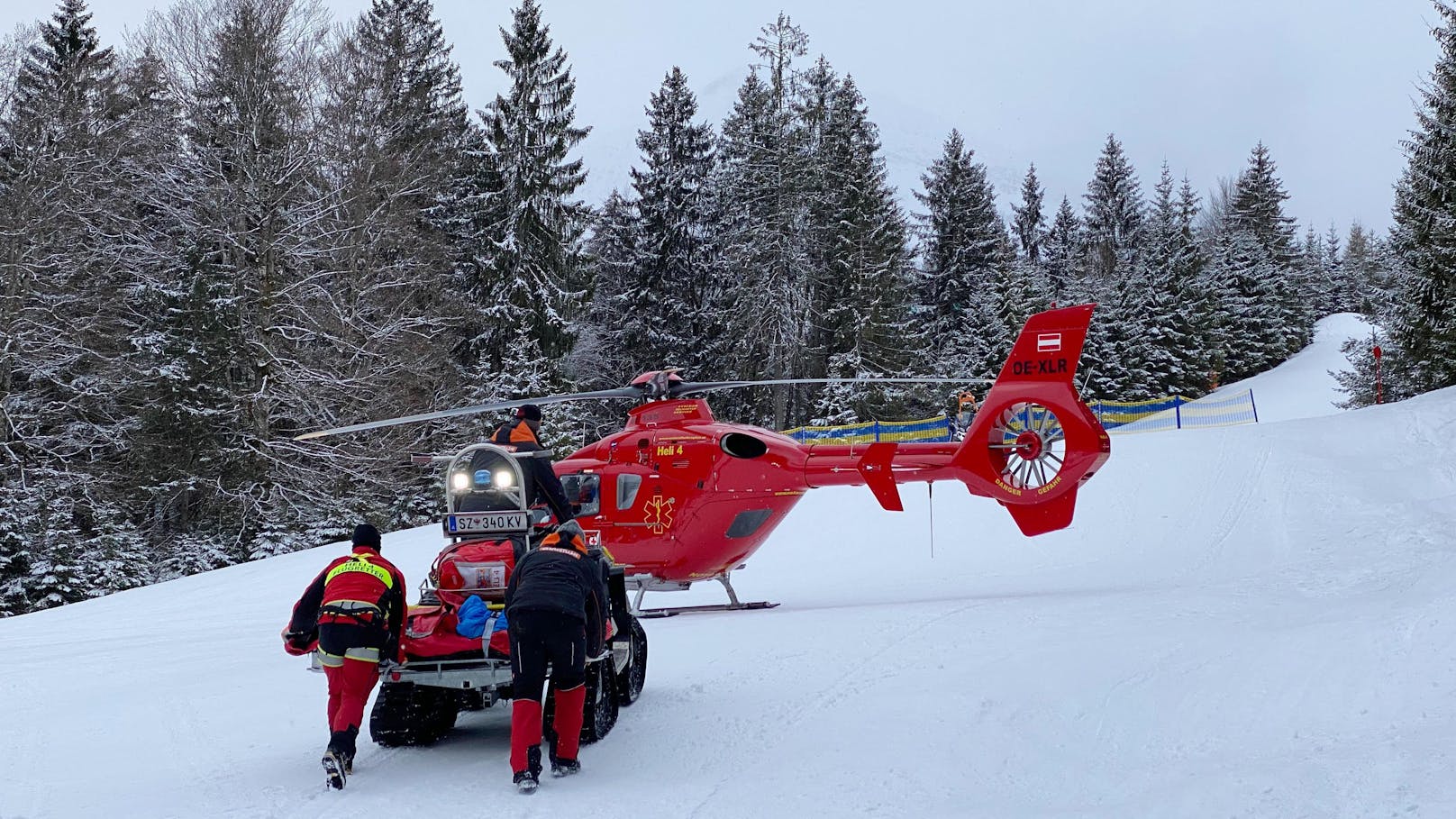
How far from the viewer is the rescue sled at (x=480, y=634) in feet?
19.8

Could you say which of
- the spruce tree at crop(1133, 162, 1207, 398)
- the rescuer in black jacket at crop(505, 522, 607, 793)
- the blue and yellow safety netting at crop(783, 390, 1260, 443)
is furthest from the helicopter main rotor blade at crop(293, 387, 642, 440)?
the spruce tree at crop(1133, 162, 1207, 398)

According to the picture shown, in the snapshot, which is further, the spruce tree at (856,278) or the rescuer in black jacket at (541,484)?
the spruce tree at (856,278)

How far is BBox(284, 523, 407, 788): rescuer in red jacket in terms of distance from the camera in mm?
5672

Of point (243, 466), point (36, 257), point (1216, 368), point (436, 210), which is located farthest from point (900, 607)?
point (1216, 368)

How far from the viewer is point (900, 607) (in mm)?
10984

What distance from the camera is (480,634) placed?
6.17 meters

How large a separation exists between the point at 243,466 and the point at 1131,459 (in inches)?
746

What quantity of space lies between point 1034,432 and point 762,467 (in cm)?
290

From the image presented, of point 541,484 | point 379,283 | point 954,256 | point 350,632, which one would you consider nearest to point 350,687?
point 350,632

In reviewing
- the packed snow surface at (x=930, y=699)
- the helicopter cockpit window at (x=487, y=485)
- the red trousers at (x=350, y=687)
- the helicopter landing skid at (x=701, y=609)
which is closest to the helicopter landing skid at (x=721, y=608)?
the helicopter landing skid at (x=701, y=609)

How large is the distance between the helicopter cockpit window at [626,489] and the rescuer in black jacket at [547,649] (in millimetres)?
5561

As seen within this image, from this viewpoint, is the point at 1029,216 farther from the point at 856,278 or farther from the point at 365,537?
the point at 365,537

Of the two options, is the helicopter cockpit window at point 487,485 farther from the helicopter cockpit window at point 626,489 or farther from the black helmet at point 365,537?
the helicopter cockpit window at point 626,489

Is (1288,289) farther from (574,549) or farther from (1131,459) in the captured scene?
(574,549)
